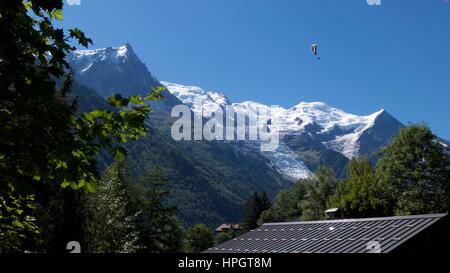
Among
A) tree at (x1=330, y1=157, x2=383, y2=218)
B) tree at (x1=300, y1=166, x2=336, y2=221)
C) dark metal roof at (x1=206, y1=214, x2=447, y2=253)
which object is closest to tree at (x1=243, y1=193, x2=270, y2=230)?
tree at (x1=300, y1=166, x2=336, y2=221)

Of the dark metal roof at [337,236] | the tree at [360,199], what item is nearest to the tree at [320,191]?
the tree at [360,199]

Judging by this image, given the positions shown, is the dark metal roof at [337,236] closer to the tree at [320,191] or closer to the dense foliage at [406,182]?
the dense foliage at [406,182]

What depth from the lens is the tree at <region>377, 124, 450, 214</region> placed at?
197ft

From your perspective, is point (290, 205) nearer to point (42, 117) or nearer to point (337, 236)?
point (337, 236)

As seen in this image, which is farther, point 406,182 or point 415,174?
point 406,182

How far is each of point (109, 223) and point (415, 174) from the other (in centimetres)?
4129

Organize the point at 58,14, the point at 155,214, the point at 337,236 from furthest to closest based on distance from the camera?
1. the point at 155,214
2. the point at 337,236
3. the point at 58,14

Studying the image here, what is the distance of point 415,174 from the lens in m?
61.1

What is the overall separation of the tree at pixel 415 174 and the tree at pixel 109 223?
36.4 m

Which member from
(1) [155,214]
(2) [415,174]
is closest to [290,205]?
(2) [415,174]

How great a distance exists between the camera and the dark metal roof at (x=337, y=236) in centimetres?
2103

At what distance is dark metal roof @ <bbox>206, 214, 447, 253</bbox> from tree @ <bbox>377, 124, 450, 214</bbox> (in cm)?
3585

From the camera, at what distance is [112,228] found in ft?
158
